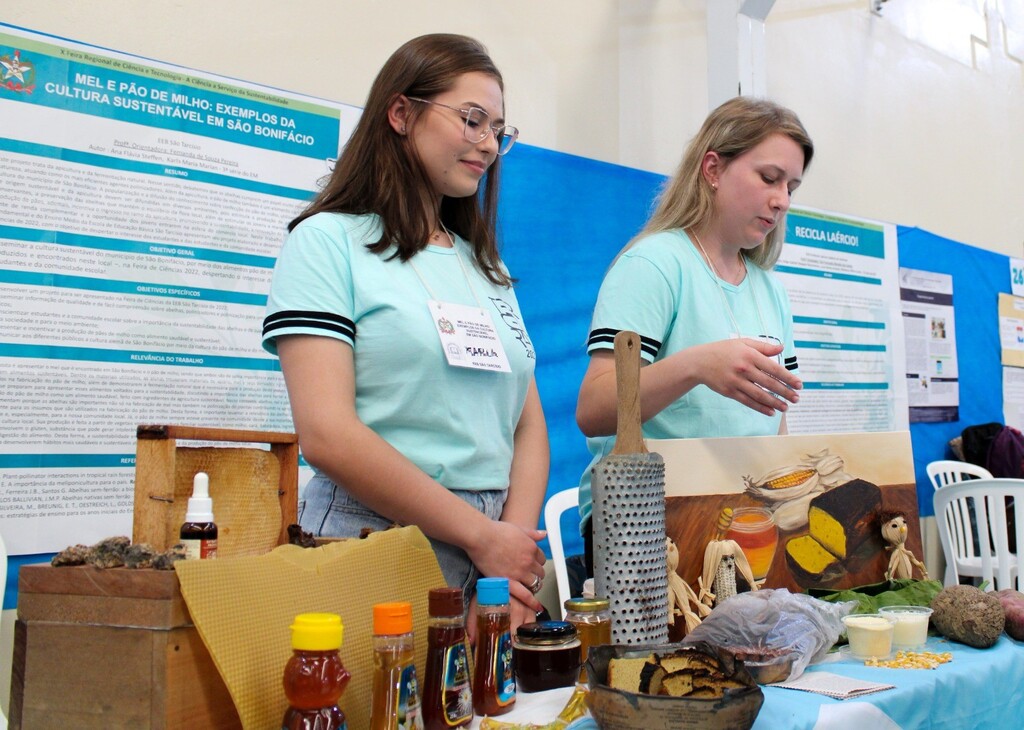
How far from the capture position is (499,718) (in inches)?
30.1

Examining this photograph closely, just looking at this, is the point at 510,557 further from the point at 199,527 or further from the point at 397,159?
the point at 397,159

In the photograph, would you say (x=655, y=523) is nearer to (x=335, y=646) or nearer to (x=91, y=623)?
(x=335, y=646)

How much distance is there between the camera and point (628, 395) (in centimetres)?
96

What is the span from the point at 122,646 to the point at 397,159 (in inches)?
28.7

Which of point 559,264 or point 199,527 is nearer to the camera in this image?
point 199,527

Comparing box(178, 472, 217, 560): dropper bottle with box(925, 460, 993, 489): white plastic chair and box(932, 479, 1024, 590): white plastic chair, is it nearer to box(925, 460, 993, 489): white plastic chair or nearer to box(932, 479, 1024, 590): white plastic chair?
box(932, 479, 1024, 590): white plastic chair

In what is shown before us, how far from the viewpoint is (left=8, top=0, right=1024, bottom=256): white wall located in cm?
206

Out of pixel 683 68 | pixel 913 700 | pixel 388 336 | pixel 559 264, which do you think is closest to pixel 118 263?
pixel 388 336

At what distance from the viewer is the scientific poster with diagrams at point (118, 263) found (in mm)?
1698

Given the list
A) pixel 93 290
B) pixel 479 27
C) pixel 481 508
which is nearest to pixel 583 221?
pixel 479 27

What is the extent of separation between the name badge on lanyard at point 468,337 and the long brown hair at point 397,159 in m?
0.10

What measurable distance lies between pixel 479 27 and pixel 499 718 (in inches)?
87.9

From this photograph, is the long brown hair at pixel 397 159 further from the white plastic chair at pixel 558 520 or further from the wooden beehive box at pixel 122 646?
the white plastic chair at pixel 558 520

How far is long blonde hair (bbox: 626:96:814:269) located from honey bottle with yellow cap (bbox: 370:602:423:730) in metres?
0.89
